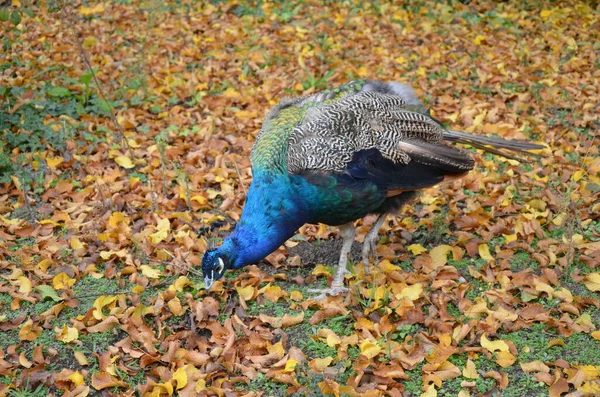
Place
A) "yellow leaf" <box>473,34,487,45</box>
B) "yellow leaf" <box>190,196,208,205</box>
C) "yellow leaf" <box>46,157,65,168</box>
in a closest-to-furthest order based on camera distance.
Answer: "yellow leaf" <box>190,196,208,205</box>, "yellow leaf" <box>46,157,65,168</box>, "yellow leaf" <box>473,34,487,45</box>

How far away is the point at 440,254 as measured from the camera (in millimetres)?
4398

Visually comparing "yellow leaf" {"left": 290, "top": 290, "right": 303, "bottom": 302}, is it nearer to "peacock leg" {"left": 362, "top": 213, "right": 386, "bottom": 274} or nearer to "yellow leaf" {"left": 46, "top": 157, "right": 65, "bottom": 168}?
"peacock leg" {"left": 362, "top": 213, "right": 386, "bottom": 274}

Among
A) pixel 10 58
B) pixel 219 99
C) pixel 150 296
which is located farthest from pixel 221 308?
pixel 10 58

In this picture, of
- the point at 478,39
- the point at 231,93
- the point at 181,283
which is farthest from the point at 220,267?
the point at 478,39

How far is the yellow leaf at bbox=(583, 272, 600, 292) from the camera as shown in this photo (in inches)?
157

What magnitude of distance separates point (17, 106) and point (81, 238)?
188 cm

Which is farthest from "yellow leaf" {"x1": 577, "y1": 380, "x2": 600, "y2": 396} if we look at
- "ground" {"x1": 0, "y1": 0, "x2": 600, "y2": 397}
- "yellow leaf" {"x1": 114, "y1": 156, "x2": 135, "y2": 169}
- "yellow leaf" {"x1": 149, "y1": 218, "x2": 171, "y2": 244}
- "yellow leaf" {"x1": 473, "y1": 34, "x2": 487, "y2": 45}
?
"yellow leaf" {"x1": 473, "y1": 34, "x2": 487, "y2": 45}

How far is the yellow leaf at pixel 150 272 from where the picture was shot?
4.22 meters

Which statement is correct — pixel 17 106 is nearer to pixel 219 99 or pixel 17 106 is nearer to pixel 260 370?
pixel 219 99

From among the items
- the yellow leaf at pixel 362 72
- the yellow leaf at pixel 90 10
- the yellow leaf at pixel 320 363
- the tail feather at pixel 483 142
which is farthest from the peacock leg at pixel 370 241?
the yellow leaf at pixel 90 10

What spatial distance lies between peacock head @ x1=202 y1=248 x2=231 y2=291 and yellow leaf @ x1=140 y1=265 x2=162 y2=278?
71 centimetres

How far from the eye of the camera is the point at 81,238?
4.59 m

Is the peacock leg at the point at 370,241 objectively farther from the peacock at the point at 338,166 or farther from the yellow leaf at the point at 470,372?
the yellow leaf at the point at 470,372

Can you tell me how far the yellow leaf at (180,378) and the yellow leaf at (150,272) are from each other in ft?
3.13
